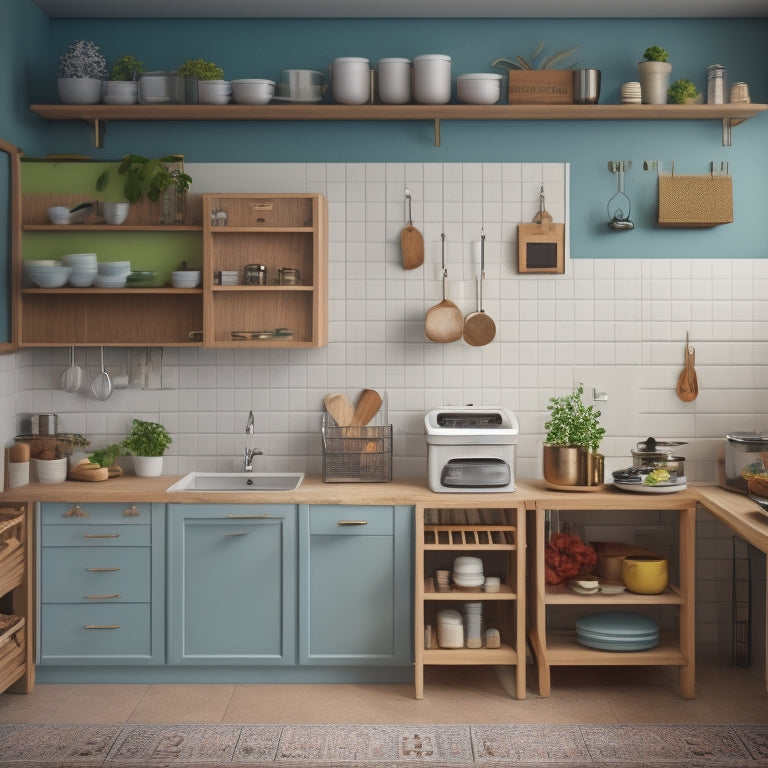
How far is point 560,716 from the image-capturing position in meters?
3.72

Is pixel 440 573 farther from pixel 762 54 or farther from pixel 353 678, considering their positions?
pixel 762 54

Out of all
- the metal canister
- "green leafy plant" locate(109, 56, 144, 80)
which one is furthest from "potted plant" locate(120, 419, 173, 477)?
the metal canister

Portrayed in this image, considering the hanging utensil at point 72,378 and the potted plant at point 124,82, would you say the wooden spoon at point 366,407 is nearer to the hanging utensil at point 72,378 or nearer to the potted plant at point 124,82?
the hanging utensil at point 72,378

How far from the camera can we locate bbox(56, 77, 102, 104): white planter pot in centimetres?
425

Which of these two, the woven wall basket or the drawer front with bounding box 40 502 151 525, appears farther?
the woven wall basket

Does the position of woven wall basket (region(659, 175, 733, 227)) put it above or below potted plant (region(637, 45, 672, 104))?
below

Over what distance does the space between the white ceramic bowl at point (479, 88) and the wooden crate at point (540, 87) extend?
3.4 inches

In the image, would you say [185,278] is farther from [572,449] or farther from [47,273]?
[572,449]

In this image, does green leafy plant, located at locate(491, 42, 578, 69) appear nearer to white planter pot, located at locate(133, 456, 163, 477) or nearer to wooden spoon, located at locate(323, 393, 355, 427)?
wooden spoon, located at locate(323, 393, 355, 427)

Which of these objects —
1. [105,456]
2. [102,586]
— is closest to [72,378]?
[105,456]

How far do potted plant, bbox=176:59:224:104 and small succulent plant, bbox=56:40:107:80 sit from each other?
14.4 inches

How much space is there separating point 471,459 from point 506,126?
1604 mm

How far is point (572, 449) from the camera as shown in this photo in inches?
157

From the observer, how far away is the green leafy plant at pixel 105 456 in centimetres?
427
